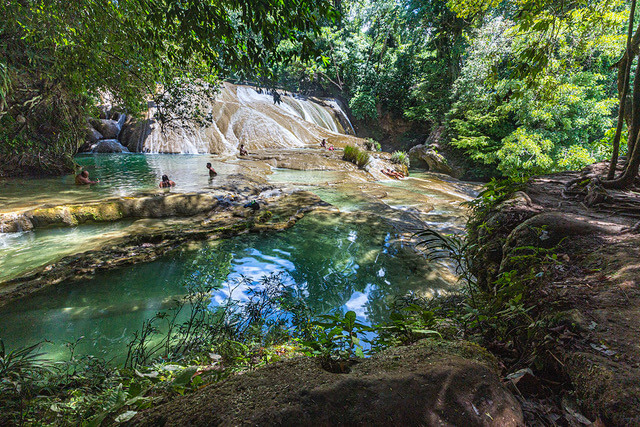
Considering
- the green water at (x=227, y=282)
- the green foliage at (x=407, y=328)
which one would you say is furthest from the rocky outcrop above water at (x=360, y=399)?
the green water at (x=227, y=282)

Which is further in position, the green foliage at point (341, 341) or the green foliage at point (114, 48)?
the green foliage at point (114, 48)

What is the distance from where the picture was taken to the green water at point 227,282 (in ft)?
10.3

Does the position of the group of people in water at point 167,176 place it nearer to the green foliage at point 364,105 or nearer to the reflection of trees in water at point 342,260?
the reflection of trees in water at point 342,260

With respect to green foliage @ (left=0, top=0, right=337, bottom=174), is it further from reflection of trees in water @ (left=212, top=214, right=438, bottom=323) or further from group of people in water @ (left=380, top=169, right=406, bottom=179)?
group of people in water @ (left=380, top=169, right=406, bottom=179)

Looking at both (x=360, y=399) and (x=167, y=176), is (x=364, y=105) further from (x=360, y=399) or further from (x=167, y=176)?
(x=360, y=399)

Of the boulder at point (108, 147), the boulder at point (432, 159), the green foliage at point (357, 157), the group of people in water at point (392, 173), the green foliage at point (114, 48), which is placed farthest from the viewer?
the boulder at point (108, 147)

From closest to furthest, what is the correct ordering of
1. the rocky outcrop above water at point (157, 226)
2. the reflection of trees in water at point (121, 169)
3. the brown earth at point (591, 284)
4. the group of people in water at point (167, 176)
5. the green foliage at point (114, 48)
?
the brown earth at point (591, 284), the green foliage at point (114, 48), the rocky outcrop above water at point (157, 226), the group of people in water at point (167, 176), the reflection of trees in water at point (121, 169)

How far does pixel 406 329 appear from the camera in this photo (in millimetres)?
1866

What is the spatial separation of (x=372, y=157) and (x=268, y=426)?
15383 millimetres

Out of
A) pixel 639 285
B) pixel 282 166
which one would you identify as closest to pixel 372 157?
pixel 282 166

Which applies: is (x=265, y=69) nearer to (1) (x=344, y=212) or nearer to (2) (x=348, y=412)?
(2) (x=348, y=412)

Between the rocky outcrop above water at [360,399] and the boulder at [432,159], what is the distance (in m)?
18.0

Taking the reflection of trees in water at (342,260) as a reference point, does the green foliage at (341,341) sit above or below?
above

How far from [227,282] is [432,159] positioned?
17004 mm
